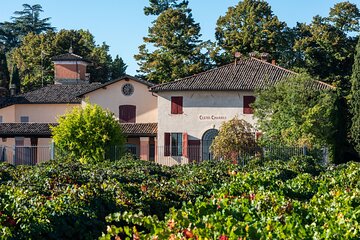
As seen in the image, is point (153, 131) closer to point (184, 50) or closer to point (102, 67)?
point (184, 50)

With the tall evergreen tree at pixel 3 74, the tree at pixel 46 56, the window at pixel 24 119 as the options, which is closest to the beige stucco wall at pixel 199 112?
the window at pixel 24 119

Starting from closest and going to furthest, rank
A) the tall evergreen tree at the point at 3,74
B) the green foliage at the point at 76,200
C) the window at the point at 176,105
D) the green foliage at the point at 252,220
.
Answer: the green foliage at the point at 252,220 → the green foliage at the point at 76,200 → the window at the point at 176,105 → the tall evergreen tree at the point at 3,74

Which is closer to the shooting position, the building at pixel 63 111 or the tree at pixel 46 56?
the building at pixel 63 111

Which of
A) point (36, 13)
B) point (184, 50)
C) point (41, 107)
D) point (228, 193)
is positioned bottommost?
point (228, 193)

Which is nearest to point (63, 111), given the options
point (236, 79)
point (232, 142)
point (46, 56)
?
point (236, 79)

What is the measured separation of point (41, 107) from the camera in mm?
63031

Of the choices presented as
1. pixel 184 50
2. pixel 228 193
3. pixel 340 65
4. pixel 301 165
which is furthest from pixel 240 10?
pixel 228 193

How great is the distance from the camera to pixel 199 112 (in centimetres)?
5325

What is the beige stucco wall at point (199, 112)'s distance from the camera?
2085 inches

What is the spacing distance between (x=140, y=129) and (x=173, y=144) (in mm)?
3416

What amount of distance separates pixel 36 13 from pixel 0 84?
35043 millimetres

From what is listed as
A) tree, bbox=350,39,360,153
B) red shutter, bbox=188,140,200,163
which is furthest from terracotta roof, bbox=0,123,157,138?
tree, bbox=350,39,360,153

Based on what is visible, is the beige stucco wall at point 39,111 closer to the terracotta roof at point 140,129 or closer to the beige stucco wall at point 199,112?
the terracotta roof at point 140,129

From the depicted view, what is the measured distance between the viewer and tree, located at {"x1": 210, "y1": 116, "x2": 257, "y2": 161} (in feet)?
141
